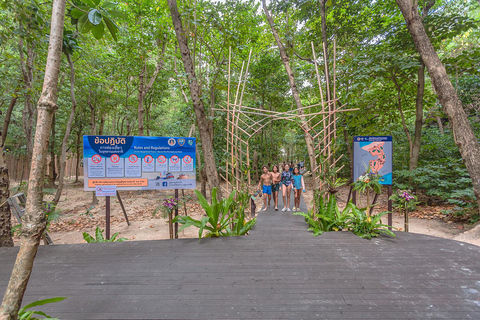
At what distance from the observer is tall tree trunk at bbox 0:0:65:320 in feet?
3.49

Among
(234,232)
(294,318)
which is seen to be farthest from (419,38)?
(294,318)

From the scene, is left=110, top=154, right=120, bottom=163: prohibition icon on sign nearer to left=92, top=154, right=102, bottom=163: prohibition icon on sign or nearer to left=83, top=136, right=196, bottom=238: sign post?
left=83, top=136, right=196, bottom=238: sign post

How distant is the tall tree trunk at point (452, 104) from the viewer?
370 cm

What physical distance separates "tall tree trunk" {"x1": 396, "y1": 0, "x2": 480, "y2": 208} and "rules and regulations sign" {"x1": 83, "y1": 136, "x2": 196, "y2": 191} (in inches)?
178

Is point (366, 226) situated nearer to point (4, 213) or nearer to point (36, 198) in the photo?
point (36, 198)

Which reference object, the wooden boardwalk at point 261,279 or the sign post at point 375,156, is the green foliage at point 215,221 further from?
the sign post at point 375,156

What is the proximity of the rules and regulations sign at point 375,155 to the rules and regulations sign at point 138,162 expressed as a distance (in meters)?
3.23

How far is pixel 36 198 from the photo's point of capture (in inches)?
43.8

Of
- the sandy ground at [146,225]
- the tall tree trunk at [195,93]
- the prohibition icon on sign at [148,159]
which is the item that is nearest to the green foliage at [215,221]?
the tall tree trunk at [195,93]

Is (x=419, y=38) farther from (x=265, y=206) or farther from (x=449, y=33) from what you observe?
(x=265, y=206)

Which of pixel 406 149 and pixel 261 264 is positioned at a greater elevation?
pixel 406 149

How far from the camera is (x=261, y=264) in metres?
2.35

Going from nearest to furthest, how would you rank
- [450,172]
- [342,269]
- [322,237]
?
[342,269] < [322,237] < [450,172]

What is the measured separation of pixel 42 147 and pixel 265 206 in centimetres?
622
